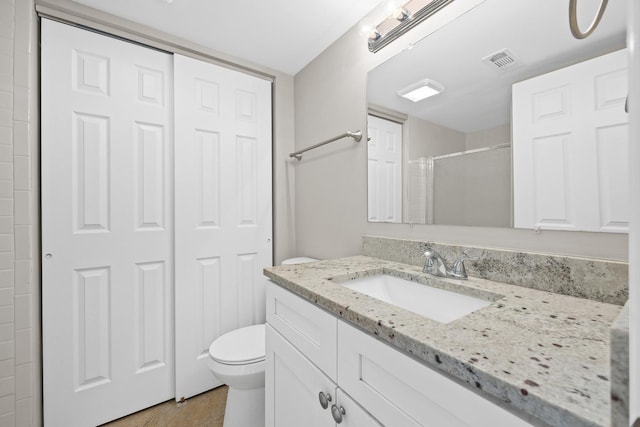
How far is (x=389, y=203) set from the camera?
1354 millimetres

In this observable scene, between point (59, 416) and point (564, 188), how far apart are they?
2340mm

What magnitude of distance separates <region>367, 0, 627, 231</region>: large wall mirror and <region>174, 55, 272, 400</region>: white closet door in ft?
2.95

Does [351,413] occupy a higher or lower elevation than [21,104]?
lower

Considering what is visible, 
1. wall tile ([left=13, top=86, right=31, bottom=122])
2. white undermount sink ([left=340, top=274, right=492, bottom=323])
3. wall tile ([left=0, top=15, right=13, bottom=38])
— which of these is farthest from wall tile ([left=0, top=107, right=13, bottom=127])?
white undermount sink ([left=340, top=274, right=492, bottom=323])

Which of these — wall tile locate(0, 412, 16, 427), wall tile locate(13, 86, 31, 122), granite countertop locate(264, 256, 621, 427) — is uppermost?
wall tile locate(13, 86, 31, 122)

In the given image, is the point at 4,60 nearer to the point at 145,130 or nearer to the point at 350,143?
the point at 145,130

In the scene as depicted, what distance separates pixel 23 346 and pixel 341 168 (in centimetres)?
176

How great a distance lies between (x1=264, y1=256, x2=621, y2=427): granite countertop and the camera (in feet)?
1.22

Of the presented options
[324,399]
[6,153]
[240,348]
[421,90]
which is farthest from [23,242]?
[421,90]

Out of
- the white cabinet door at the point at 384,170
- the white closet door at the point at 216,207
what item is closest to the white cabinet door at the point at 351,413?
the white cabinet door at the point at 384,170

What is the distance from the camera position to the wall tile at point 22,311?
1224 millimetres

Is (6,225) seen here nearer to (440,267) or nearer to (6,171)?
(6,171)

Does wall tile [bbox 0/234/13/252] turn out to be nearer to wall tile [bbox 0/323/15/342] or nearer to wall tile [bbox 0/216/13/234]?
wall tile [bbox 0/216/13/234]

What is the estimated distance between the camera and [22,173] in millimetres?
1241
